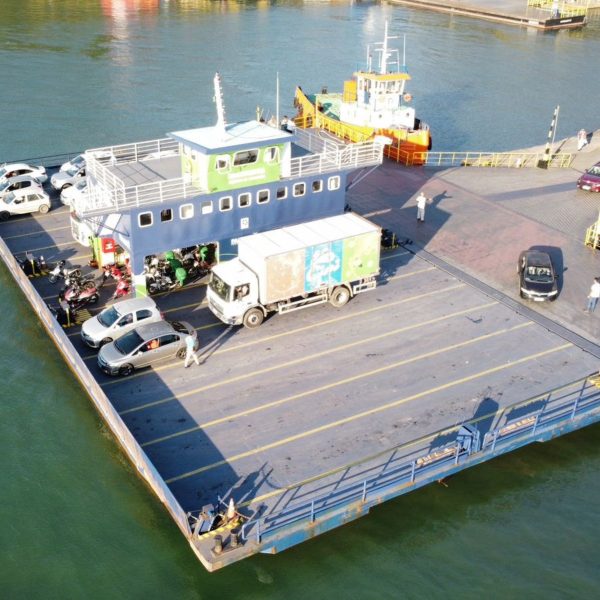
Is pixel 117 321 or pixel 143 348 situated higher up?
pixel 117 321

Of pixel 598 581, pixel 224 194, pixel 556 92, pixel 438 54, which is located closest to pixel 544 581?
pixel 598 581

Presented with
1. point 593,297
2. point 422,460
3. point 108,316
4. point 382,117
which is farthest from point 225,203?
point 382,117

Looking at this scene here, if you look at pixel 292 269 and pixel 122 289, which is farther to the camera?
pixel 122 289

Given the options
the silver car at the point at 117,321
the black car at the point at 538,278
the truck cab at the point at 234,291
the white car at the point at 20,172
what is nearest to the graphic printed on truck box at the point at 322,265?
the truck cab at the point at 234,291

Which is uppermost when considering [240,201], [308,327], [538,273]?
[240,201]

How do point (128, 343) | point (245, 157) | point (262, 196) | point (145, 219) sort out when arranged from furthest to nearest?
1. point (262, 196)
2. point (245, 157)
3. point (145, 219)
4. point (128, 343)

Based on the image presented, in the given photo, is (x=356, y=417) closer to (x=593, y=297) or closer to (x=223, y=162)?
(x=223, y=162)

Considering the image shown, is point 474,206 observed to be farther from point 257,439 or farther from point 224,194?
point 257,439
